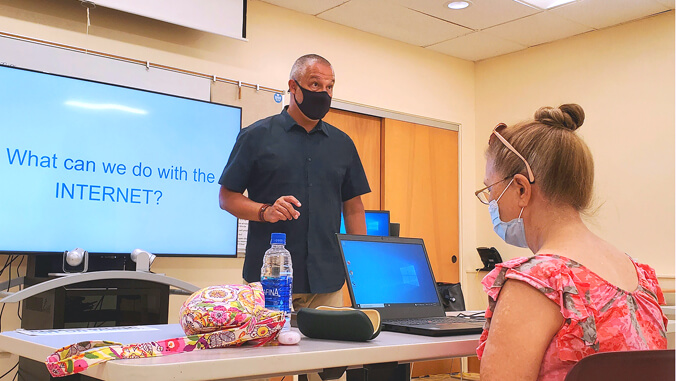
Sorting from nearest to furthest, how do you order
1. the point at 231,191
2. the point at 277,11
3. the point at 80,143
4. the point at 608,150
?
1. the point at 231,191
2. the point at 80,143
3. the point at 277,11
4. the point at 608,150

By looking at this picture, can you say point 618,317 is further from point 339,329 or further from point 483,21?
point 483,21

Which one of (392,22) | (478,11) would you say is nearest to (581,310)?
(478,11)

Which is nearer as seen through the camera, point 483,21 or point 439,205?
point 483,21

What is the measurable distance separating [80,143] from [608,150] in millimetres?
3492

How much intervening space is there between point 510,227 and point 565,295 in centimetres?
35

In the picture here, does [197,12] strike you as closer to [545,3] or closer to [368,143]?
[368,143]

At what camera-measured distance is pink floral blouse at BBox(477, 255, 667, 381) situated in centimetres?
108

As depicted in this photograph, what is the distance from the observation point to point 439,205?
531cm

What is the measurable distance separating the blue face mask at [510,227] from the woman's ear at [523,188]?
2 centimetres

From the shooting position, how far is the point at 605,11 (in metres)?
4.43

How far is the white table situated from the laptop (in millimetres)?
145

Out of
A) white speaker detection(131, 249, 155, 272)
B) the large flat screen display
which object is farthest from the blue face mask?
the large flat screen display

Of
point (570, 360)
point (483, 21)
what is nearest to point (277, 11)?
point (483, 21)

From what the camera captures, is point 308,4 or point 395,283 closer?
point 395,283
